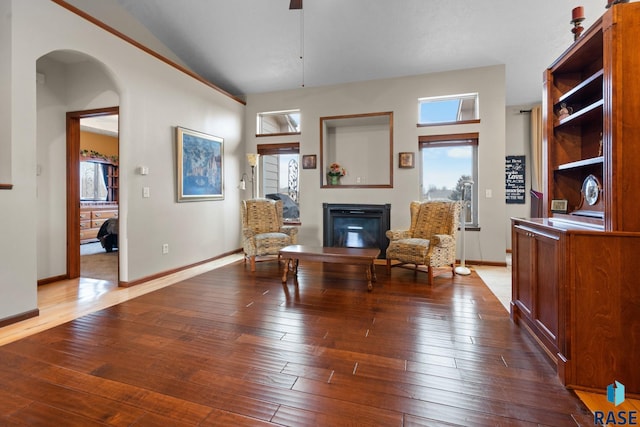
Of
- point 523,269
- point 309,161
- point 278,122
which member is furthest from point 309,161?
point 523,269

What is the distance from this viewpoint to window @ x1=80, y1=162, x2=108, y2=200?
7.34 meters

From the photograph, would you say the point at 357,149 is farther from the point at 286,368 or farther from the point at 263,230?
the point at 286,368

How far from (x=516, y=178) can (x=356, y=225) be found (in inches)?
129

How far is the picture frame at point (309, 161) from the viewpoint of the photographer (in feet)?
17.9

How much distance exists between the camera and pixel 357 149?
18.1ft

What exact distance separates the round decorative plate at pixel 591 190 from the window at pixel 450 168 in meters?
2.77

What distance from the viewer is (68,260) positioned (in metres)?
3.96

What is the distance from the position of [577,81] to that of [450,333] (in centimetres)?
217

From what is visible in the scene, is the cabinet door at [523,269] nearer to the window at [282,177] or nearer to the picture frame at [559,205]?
the picture frame at [559,205]

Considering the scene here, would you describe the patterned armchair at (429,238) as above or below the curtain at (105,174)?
below

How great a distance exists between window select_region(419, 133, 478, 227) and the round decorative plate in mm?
2774

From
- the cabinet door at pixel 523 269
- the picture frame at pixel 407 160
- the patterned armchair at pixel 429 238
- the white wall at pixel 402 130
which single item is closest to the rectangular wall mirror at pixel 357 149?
the white wall at pixel 402 130

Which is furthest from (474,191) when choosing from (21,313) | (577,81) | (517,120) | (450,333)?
(21,313)

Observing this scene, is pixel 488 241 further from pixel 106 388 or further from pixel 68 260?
pixel 68 260
